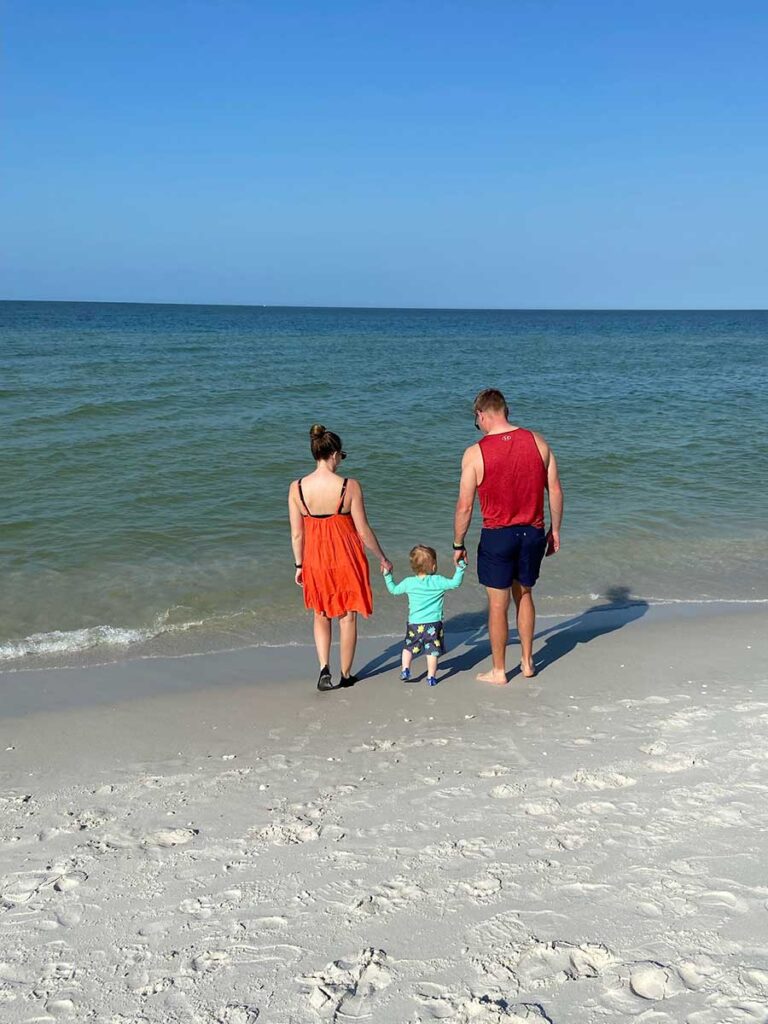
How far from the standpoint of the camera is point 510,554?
16.4ft

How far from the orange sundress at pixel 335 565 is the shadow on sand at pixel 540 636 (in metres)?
0.66

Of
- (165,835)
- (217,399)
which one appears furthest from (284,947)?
(217,399)

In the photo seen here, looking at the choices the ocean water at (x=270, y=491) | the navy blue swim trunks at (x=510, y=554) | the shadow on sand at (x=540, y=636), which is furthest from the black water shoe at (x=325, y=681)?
the navy blue swim trunks at (x=510, y=554)

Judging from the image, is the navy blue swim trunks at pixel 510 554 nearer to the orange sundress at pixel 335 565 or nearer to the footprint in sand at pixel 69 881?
the orange sundress at pixel 335 565

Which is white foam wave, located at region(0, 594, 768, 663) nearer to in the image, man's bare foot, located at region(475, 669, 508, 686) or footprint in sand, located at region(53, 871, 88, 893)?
man's bare foot, located at region(475, 669, 508, 686)

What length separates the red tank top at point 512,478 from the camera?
4.79m

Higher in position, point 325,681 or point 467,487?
point 467,487

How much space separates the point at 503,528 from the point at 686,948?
8.69 ft

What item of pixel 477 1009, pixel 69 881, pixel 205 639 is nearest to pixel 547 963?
pixel 477 1009

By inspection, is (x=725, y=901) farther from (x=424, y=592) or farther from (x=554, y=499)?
(x=424, y=592)

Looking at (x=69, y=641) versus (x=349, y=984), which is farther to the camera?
(x=69, y=641)

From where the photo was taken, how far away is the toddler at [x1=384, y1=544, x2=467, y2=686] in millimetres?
5309

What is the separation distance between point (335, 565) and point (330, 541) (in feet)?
0.51

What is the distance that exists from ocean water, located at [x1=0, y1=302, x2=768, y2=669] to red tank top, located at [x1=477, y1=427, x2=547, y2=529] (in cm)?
191
